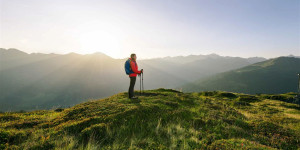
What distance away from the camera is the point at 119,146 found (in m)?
5.26

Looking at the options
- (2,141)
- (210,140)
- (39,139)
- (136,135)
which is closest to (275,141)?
(210,140)

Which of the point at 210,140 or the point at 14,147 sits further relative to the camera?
the point at 210,140

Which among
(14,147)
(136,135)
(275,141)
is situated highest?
(14,147)

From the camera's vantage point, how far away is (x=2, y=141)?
491 centimetres

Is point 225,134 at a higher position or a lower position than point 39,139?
lower

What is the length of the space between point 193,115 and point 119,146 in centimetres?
565

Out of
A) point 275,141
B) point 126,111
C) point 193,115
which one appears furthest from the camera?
point 193,115

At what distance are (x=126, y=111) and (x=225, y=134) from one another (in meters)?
5.34

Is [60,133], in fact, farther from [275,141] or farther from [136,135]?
[275,141]

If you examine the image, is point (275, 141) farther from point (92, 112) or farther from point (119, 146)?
point (92, 112)

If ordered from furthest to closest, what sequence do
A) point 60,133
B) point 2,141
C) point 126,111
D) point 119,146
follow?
point 126,111 → point 60,133 → point 119,146 → point 2,141

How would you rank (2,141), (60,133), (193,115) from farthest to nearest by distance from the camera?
(193,115) < (60,133) < (2,141)

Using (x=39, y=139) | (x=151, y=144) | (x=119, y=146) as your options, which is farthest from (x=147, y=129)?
(x=39, y=139)

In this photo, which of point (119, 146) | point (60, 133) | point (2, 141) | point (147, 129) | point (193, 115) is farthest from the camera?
point (193, 115)
